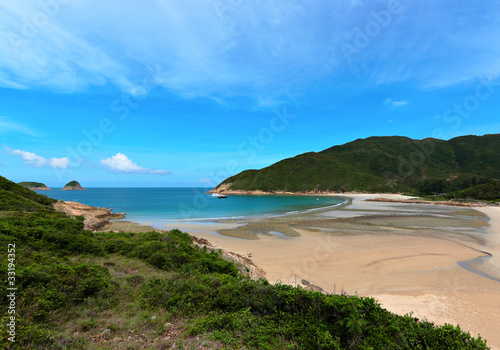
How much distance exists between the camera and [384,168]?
552ft

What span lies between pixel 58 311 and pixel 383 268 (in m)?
15.1

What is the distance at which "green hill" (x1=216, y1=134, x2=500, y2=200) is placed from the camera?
142 meters

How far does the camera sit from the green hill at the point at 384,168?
142 metres

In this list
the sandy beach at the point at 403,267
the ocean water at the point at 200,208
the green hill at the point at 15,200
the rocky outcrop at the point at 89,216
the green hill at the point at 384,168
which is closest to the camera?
the sandy beach at the point at 403,267

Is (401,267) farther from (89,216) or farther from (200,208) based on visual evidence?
(200,208)

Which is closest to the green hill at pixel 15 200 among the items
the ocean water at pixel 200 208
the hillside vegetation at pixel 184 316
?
the ocean water at pixel 200 208

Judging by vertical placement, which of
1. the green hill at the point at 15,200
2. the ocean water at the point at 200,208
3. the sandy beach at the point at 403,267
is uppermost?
the green hill at the point at 15,200

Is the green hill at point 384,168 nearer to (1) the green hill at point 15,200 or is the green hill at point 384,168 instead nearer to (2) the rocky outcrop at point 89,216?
(2) the rocky outcrop at point 89,216

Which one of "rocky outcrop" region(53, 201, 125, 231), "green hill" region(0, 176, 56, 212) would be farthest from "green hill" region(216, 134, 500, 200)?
"green hill" region(0, 176, 56, 212)

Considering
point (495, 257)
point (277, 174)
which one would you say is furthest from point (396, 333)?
point (277, 174)

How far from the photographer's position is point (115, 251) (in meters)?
12.6

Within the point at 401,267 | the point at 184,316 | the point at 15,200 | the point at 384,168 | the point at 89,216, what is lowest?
the point at 401,267

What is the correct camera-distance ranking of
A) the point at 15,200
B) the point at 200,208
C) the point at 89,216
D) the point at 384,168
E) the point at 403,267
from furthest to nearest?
the point at 384,168, the point at 200,208, the point at 89,216, the point at 15,200, the point at 403,267

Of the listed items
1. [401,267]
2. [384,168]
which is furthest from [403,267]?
[384,168]
